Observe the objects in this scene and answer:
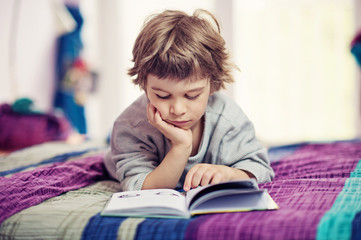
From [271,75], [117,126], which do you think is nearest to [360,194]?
[117,126]

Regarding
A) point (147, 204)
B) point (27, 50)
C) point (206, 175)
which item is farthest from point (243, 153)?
point (27, 50)

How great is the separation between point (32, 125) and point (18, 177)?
100 cm

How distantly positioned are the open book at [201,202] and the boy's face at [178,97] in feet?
0.79

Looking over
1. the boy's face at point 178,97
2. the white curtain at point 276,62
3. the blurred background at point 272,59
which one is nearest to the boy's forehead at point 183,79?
the boy's face at point 178,97

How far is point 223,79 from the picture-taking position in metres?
1.18

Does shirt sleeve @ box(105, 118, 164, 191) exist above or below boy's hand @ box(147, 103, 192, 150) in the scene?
below

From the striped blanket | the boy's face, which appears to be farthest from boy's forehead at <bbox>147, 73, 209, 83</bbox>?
the striped blanket

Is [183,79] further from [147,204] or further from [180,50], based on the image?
[147,204]

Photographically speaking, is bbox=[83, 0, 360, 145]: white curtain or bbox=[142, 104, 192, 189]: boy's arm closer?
bbox=[142, 104, 192, 189]: boy's arm

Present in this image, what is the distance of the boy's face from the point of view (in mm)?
1024

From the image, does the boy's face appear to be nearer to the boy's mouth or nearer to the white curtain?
the boy's mouth

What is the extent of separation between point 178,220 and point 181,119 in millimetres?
342

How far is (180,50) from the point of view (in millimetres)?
1040

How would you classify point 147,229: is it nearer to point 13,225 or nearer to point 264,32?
point 13,225
